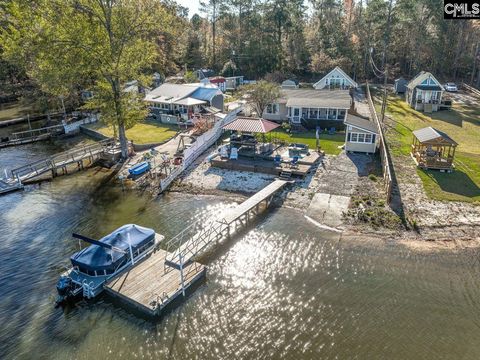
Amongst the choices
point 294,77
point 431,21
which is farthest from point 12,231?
point 431,21

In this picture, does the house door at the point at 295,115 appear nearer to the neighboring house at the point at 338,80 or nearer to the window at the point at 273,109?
the window at the point at 273,109

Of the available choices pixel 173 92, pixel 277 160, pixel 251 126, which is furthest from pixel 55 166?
pixel 173 92

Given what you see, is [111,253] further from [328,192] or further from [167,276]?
[328,192]

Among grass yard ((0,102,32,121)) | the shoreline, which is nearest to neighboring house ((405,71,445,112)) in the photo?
the shoreline

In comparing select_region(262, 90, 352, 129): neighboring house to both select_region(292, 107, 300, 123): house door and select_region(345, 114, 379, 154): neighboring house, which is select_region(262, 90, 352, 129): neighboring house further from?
select_region(345, 114, 379, 154): neighboring house

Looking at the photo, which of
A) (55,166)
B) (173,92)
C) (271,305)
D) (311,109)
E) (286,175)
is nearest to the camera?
(271,305)

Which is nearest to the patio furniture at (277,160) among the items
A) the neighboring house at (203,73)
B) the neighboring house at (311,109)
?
the neighboring house at (311,109)
